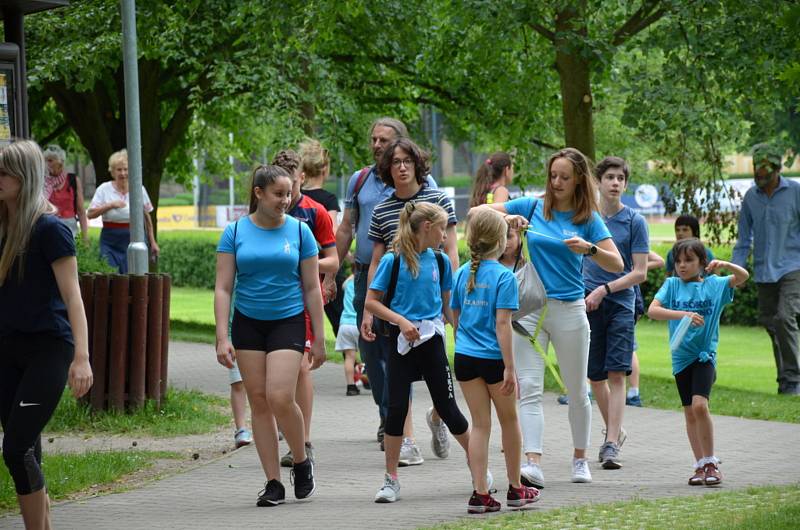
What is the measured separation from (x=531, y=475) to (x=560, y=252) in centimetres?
128

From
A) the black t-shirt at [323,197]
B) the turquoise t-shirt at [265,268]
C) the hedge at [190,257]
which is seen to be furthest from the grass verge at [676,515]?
the hedge at [190,257]

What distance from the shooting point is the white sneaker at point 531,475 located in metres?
7.23

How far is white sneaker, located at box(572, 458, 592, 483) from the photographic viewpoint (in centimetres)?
765

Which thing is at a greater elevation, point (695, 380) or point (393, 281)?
point (393, 281)

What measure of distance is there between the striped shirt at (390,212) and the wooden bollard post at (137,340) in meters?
2.67

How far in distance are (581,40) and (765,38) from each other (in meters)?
1.99

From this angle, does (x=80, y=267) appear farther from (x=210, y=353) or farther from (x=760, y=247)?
(x=760, y=247)

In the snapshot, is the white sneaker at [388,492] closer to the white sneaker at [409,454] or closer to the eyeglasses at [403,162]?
the white sneaker at [409,454]

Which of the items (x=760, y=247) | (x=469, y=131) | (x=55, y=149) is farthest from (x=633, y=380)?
(x=469, y=131)

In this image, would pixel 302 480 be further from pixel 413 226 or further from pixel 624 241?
pixel 624 241

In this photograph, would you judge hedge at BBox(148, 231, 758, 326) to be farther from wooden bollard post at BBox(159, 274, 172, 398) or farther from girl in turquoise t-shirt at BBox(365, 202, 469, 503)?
girl in turquoise t-shirt at BBox(365, 202, 469, 503)

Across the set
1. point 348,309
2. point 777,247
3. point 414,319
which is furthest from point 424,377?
point 777,247

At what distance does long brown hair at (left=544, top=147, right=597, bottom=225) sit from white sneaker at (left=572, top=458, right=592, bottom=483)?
137 centimetres

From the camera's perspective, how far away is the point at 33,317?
5598 mm
